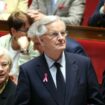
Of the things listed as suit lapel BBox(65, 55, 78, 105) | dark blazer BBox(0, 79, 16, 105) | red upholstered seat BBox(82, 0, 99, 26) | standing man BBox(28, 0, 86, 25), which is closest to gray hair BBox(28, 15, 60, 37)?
suit lapel BBox(65, 55, 78, 105)

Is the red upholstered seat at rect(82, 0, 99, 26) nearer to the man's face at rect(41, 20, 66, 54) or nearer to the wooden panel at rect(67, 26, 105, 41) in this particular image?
the wooden panel at rect(67, 26, 105, 41)

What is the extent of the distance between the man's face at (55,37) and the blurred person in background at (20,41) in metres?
0.33

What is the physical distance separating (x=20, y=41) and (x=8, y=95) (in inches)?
11.0

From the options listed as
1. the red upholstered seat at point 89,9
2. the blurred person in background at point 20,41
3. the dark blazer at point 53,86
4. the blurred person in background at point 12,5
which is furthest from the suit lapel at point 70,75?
the blurred person in background at point 12,5

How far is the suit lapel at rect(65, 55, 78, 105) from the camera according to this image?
3.32 feet

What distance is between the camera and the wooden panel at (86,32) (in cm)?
143

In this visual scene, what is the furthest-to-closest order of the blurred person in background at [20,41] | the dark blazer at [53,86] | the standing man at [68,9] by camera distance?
the standing man at [68,9], the blurred person in background at [20,41], the dark blazer at [53,86]

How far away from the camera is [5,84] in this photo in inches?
45.8

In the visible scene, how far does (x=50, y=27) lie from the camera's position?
103cm

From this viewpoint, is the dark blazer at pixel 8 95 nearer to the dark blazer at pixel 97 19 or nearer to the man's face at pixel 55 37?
the man's face at pixel 55 37

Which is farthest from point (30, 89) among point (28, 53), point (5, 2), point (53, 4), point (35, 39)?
point (5, 2)

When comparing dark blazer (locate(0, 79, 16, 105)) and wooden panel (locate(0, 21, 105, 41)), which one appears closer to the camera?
dark blazer (locate(0, 79, 16, 105))

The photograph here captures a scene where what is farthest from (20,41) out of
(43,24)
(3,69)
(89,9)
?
(89,9)

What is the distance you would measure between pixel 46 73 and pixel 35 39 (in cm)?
12
